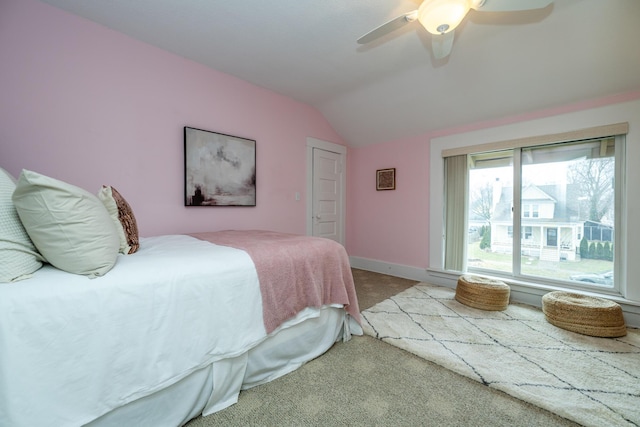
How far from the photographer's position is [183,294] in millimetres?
1141

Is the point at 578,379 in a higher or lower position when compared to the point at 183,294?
lower

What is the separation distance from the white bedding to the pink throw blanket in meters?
0.09

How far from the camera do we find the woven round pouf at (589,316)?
1.99 metres

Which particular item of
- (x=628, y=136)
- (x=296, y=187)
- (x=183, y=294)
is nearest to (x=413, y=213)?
(x=296, y=187)

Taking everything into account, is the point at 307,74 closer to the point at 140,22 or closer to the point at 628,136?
the point at 140,22

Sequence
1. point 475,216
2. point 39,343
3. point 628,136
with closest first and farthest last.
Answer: point 39,343 → point 628,136 → point 475,216

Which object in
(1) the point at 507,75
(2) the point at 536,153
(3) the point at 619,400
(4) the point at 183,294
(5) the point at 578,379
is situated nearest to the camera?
(4) the point at 183,294

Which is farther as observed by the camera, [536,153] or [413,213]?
[413,213]

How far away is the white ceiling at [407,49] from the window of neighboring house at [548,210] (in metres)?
0.54

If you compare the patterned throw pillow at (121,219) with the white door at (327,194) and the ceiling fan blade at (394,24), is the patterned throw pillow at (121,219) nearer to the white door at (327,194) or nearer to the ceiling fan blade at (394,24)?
the ceiling fan blade at (394,24)

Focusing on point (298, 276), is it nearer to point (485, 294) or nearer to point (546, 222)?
point (485, 294)

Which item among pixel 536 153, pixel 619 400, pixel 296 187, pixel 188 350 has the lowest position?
pixel 619 400

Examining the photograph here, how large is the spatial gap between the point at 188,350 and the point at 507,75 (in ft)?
11.3

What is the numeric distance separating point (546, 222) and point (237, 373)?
10.9 ft
